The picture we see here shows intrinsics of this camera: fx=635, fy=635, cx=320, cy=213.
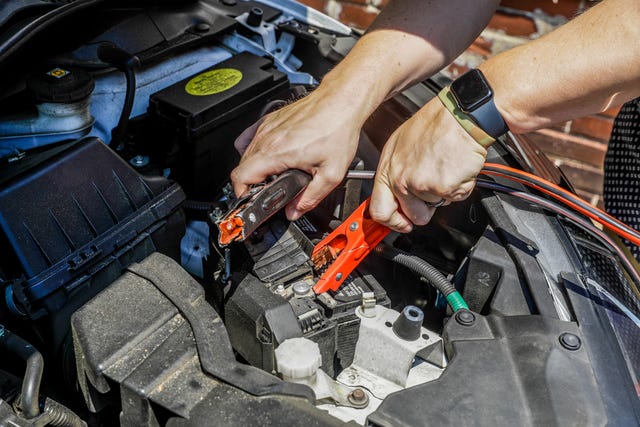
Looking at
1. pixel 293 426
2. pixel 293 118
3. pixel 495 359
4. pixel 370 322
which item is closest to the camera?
pixel 293 426

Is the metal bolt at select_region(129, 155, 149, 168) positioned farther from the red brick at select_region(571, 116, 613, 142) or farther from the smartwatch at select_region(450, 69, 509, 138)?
the red brick at select_region(571, 116, 613, 142)

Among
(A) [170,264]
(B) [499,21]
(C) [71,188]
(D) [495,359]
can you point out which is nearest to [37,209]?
(C) [71,188]

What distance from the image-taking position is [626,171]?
4.57 ft

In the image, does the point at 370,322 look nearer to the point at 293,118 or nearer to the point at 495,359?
the point at 495,359

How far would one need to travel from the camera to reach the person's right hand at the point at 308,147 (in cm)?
101

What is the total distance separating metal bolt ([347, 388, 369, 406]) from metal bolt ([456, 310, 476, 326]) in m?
0.16

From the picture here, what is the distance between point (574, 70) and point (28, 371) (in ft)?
2.67

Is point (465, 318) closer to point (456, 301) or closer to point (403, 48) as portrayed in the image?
point (456, 301)

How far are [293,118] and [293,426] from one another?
1.79ft

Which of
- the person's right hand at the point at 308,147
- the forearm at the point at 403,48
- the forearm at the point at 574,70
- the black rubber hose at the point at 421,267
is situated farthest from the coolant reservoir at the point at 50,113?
the forearm at the point at 574,70

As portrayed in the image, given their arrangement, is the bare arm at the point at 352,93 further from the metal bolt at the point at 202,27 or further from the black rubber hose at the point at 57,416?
the black rubber hose at the point at 57,416

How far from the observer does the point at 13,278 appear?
90cm

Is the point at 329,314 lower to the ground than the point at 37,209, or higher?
lower

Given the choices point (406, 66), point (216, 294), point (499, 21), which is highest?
point (406, 66)
